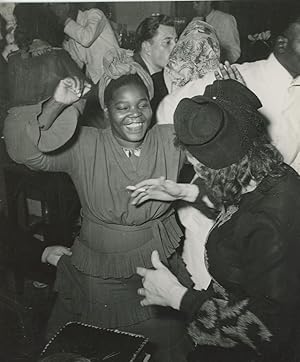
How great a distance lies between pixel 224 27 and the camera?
1.07 metres

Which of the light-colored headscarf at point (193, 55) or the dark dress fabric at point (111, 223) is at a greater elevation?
the light-colored headscarf at point (193, 55)

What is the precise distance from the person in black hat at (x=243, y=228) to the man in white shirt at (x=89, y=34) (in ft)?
0.82

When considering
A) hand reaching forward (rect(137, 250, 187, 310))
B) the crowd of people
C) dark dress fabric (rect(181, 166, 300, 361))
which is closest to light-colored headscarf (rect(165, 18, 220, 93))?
the crowd of people

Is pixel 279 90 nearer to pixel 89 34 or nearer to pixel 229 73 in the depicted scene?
pixel 229 73

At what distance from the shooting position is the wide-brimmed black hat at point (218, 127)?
A: 0.93 m

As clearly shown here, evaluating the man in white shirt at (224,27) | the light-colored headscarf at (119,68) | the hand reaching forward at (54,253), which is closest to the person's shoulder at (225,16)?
the man in white shirt at (224,27)

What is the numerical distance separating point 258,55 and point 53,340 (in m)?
0.87

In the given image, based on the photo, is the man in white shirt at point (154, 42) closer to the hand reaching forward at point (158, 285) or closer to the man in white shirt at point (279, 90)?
the man in white shirt at point (279, 90)

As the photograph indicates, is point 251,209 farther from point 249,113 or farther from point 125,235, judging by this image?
point 125,235

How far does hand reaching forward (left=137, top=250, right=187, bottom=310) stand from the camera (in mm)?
1077

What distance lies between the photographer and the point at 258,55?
1064 mm

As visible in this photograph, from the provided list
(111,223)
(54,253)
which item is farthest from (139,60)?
(54,253)

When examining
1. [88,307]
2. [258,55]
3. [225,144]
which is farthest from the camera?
[88,307]

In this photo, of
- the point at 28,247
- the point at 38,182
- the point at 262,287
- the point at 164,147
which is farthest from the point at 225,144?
the point at 28,247
